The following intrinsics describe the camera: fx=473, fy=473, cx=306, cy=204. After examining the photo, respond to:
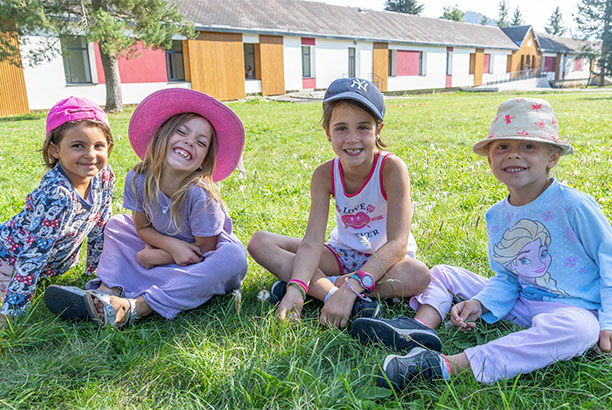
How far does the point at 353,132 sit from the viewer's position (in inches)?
109

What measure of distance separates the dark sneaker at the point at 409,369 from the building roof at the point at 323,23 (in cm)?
2630

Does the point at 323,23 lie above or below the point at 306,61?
above

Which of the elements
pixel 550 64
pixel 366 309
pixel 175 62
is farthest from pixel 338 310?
pixel 550 64

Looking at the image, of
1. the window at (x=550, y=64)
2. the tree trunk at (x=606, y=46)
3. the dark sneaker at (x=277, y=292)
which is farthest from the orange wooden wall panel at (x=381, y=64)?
the dark sneaker at (x=277, y=292)

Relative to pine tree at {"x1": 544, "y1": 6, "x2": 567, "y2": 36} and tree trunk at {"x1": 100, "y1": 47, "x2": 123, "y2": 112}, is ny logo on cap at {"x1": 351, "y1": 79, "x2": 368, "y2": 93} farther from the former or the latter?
pine tree at {"x1": 544, "y1": 6, "x2": 567, "y2": 36}

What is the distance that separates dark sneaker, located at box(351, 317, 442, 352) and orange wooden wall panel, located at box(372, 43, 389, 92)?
35.6m

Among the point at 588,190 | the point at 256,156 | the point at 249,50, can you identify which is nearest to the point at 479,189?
the point at 588,190

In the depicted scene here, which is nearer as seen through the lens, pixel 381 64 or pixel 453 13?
pixel 381 64

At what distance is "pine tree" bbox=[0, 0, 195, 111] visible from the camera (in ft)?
53.6

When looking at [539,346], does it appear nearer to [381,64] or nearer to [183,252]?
[183,252]

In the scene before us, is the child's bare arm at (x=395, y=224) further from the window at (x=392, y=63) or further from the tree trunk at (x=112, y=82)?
the window at (x=392, y=63)

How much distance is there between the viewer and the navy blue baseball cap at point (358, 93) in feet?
8.66

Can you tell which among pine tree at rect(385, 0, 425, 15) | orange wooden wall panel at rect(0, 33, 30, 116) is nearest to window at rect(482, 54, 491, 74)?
pine tree at rect(385, 0, 425, 15)

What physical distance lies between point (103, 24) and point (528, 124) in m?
17.3
